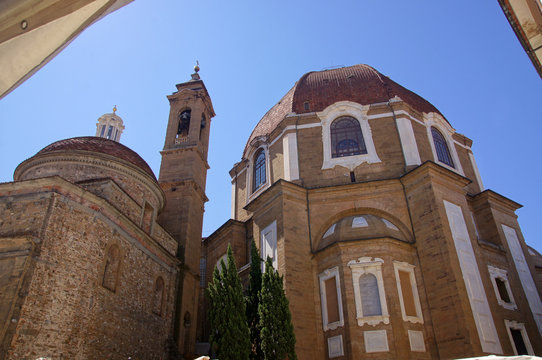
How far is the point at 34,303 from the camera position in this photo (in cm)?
1070

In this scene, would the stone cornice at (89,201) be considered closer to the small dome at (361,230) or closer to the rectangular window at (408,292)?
the small dome at (361,230)

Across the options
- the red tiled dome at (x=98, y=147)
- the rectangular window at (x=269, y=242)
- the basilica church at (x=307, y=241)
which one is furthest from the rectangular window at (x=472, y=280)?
the red tiled dome at (x=98, y=147)

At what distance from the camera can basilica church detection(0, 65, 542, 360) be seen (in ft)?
39.3

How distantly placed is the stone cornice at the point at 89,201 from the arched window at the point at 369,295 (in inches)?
326

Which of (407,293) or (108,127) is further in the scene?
(108,127)

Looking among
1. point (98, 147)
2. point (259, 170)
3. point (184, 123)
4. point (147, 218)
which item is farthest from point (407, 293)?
point (184, 123)

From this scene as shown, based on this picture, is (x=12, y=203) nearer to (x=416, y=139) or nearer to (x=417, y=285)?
(x=417, y=285)

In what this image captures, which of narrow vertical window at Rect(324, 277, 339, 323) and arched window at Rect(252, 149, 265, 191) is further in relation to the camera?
arched window at Rect(252, 149, 265, 191)

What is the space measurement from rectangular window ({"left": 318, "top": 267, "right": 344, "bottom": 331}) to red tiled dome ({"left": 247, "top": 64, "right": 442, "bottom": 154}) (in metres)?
9.01

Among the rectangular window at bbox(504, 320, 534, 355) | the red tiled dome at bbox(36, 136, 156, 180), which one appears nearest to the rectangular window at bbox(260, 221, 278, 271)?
the red tiled dome at bbox(36, 136, 156, 180)

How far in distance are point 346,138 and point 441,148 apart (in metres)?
5.03

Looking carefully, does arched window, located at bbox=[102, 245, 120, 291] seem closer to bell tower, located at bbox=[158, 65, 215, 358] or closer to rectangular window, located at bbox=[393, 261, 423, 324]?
bell tower, located at bbox=[158, 65, 215, 358]

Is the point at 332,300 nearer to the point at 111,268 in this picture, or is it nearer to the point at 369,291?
the point at 369,291

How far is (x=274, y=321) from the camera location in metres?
13.2
